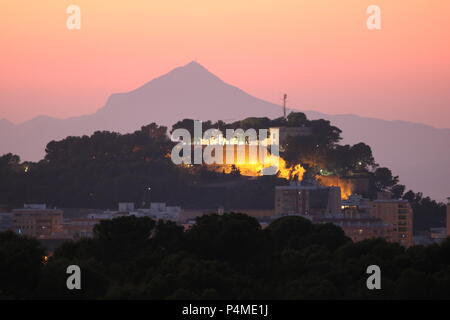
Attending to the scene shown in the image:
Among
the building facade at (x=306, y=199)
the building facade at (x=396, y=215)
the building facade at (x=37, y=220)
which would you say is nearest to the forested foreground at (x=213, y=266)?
the building facade at (x=396, y=215)

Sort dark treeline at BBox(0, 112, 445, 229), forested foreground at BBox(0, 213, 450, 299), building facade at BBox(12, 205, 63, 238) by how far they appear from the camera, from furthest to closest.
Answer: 1. dark treeline at BBox(0, 112, 445, 229)
2. building facade at BBox(12, 205, 63, 238)
3. forested foreground at BBox(0, 213, 450, 299)

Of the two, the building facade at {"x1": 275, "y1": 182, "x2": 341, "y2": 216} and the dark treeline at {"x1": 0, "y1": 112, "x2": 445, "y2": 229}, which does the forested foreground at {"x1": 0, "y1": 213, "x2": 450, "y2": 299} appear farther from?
the dark treeline at {"x1": 0, "y1": 112, "x2": 445, "y2": 229}

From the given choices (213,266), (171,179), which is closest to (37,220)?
(171,179)

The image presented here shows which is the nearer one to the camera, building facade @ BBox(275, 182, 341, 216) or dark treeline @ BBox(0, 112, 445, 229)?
building facade @ BBox(275, 182, 341, 216)

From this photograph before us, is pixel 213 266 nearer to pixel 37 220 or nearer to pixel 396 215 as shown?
pixel 396 215

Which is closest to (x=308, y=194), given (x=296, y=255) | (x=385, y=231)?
(x=385, y=231)

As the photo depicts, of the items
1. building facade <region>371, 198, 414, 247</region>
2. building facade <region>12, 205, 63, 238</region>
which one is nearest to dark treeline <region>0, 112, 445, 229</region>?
building facade <region>371, 198, 414, 247</region>
